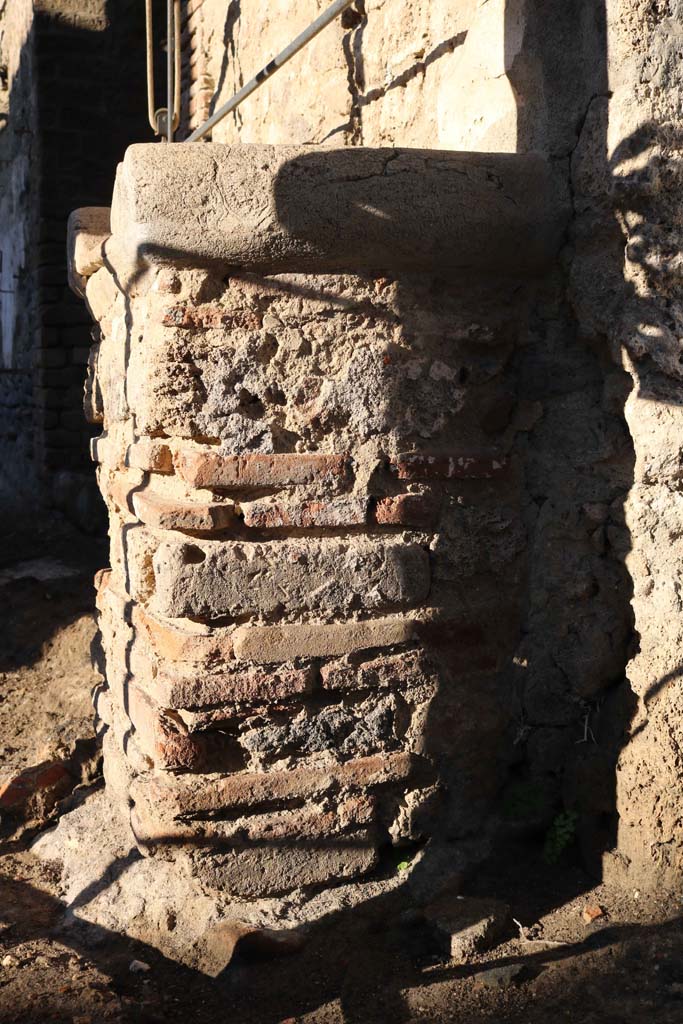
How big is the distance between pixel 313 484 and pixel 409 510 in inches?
9.4

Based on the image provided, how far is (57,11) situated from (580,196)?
5756 mm

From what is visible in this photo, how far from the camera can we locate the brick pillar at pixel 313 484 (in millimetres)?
2379

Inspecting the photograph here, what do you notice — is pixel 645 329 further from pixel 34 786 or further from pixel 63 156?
pixel 63 156

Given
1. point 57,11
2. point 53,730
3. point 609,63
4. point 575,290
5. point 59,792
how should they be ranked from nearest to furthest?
1. point 609,63
2. point 575,290
3. point 59,792
4. point 53,730
5. point 57,11

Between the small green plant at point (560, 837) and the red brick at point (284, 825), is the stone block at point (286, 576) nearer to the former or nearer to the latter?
the red brick at point (284, 825)

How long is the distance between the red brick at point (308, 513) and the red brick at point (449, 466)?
4.8 inches

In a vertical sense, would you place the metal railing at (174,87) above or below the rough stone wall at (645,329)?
above

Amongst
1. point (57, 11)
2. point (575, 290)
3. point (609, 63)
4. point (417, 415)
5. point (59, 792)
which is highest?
point (57, 11)

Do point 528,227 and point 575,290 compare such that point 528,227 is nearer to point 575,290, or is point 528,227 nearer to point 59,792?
point 575,290

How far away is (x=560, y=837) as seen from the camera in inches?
106

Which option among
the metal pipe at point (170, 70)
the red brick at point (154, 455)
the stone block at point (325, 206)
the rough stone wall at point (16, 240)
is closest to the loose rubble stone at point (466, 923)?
the red brick at point (154, 455)

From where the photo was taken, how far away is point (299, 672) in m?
2.48

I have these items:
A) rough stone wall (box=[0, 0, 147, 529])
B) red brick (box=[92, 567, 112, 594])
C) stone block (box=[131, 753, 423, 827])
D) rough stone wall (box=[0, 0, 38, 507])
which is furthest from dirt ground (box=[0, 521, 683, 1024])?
rough stone wall (box=[0, 0, 38, 507])

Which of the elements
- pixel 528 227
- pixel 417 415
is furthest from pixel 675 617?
pixel 528 227
